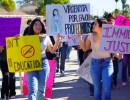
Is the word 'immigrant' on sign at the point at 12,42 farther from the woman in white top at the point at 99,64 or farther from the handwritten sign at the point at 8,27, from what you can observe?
the woman in white top at the point at 99,64

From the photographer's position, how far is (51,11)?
27.7 feet

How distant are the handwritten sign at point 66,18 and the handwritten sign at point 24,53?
4.39 ft

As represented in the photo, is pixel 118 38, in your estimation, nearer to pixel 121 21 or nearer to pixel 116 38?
pixel 116 38

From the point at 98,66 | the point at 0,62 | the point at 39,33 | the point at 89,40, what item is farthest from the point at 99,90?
the point at 0,62

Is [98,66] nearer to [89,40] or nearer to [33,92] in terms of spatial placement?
[89,40]

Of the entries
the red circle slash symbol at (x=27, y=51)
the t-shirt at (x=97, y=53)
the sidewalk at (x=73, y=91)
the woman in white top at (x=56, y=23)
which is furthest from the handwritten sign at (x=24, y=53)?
the sidewalk at (x=73, y=91)

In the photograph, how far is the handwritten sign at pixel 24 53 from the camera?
675cm

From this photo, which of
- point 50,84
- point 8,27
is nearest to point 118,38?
point 50,84

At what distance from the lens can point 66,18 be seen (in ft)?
27.9

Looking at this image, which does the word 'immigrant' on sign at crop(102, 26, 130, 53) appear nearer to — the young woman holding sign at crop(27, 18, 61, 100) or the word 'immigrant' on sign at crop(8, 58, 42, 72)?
the young woman holding sign at crop(27, 18, 61, 100)

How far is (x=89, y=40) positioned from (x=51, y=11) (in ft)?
6.67

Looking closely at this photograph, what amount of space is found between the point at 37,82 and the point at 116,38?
1500mm

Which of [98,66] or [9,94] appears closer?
[98,66]

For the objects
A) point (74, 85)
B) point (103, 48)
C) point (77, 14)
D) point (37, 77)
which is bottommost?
point (74, 85)
